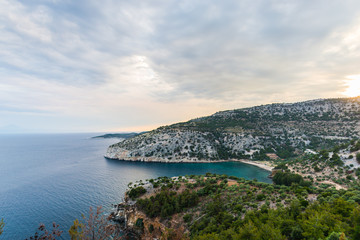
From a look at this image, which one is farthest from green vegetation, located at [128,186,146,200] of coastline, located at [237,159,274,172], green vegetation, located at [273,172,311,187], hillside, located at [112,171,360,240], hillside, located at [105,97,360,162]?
coastline, located at [237,159,274,172]

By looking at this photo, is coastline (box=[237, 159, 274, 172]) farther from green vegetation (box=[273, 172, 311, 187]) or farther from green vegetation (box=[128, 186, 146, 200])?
green vegetation (box=[128, 186, 146, 200])

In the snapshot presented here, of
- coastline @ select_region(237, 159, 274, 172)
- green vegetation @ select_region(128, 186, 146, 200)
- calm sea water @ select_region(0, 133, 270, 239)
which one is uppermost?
green vegetation @ select_region(128, 186, 146, 200)

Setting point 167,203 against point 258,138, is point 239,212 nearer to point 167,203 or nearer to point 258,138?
point 167,203

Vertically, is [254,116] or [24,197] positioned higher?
[254,116]

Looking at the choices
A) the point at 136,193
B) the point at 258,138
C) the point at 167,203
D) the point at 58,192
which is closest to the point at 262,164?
the point at 258,138

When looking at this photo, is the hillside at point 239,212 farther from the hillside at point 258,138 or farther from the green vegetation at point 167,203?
the hillside at point 258,138

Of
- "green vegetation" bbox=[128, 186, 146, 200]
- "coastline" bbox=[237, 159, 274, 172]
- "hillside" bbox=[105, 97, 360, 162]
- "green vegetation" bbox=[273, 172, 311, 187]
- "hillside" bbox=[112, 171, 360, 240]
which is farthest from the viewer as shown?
"hillside" bbox=[105, 97, 360, 162]

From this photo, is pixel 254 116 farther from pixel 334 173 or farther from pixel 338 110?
pixel 334 173

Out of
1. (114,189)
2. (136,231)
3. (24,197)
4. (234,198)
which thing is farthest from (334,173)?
(24,197)
